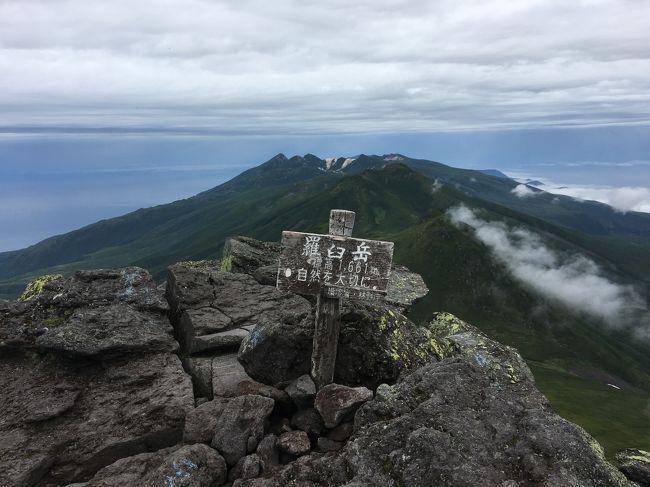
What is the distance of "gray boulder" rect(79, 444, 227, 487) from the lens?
11562 mm

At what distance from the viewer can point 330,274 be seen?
51.0 ft

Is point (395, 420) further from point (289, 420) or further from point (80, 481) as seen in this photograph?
point (80, 481)

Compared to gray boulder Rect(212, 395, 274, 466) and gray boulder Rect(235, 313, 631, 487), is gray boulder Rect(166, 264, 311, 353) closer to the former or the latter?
gray boulder Rect(212, 395, 274, 466)

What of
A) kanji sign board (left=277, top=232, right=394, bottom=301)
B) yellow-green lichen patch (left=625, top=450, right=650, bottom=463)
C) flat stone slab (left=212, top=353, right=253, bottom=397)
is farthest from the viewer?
flat stone slab (left=212, top=353, right=253, bottom=397)

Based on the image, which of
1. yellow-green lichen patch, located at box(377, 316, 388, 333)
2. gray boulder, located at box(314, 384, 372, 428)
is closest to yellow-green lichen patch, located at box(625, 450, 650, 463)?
gray boulder, located at box(314, 384, 372, 428)

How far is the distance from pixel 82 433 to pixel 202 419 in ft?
15.0

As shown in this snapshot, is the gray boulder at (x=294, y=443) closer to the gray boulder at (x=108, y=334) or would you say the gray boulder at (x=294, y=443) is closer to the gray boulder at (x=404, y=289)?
the gray boulder at (x=108, y=334)

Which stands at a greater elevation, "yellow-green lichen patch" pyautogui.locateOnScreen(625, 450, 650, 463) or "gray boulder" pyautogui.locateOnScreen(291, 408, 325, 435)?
"gray boulder" pyautogui.locateOnScreen(291, 408, 325, 435)

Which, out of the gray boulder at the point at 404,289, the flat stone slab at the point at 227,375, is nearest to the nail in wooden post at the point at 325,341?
the flat stone slab at the point at 227,375

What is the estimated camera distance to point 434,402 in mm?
12422

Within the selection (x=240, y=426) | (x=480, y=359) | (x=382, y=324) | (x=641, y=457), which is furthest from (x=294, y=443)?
(x=641, y=457)

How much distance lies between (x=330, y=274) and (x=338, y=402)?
170 inches

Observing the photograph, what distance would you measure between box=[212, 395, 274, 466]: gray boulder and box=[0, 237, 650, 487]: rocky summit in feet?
0.14

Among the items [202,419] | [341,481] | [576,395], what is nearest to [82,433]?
[202,419]
